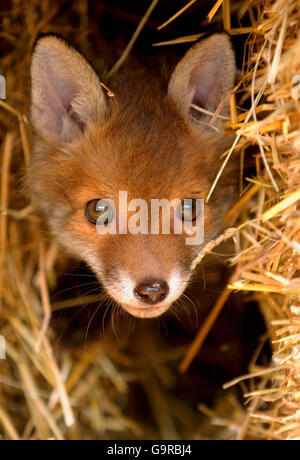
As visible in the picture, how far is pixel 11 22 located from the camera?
3.45 metres

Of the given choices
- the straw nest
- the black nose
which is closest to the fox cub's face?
the black nose

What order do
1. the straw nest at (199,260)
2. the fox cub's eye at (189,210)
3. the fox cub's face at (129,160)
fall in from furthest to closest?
the fox cub's eye at (189,210)
the fox cub's face at (129,160)
the straw nest at (199,260)

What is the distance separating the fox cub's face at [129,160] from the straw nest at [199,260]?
0.18m

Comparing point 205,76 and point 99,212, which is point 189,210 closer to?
point 99,212

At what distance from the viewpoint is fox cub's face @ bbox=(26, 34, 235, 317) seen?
96.4 inches

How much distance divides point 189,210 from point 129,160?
1.28ft

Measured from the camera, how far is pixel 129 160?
2506 millimetres

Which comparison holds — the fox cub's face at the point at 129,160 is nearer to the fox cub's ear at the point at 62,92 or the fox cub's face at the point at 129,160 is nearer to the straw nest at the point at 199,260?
the fox cub's ear at the point at 62,92

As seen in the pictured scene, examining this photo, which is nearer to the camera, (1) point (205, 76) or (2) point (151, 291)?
(2) point (151, 291)

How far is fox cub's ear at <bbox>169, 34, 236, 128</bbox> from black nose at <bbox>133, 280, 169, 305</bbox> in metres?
0.97

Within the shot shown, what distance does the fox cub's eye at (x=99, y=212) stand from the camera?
2529 mm

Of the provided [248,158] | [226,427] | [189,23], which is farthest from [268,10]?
[226,427]

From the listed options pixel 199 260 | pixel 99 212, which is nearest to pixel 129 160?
pixel 99 212

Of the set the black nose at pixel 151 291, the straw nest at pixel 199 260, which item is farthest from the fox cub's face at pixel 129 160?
the straw nest at pixel 199 260
